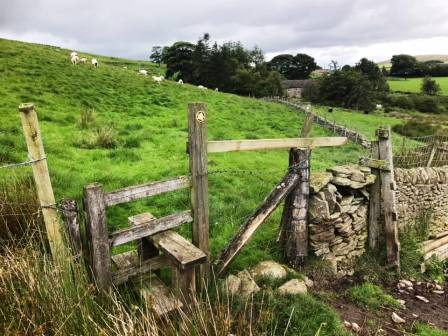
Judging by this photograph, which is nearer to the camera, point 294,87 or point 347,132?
point 347,132

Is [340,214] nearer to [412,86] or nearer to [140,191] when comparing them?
[140,191]

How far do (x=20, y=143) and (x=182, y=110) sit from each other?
10.4 m

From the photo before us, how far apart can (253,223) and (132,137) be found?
824cm

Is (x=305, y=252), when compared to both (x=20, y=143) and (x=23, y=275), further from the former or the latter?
(x=20, y=143)

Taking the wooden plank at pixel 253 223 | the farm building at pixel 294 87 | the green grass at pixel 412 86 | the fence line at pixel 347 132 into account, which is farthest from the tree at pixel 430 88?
the wooden plank at pixel 253 223

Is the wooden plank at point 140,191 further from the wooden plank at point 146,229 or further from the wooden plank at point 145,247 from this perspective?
the wooden plank at point 145,247

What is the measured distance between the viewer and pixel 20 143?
978 centimetres

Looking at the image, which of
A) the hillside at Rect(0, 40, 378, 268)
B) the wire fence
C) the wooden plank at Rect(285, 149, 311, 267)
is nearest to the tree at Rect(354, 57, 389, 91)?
the hillside at Rect(0, 40, 378, 268)

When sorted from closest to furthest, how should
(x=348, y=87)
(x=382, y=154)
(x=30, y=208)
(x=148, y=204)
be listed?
1. (x=30, y=208)
2. (x=382, y=154)
3. (x=148, y=204)
4. (x=348, y=87)

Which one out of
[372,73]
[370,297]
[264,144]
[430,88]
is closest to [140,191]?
[264,144]

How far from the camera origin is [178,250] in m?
3.86

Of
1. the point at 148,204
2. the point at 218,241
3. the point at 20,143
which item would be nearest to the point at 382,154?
the point at 218,241

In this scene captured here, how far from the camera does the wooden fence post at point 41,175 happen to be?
3.29 m

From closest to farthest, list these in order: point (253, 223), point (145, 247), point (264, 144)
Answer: point (145, 247)
point (264, 144)
point (253, 223)
